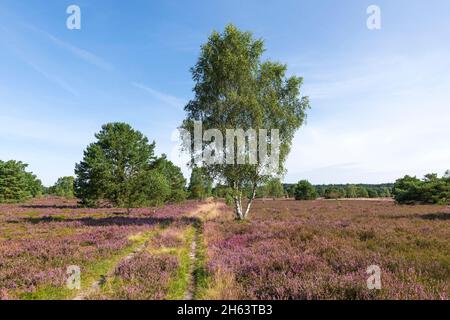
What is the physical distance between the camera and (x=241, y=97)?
2248cm

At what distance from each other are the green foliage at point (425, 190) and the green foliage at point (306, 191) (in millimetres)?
33060

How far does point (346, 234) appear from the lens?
15312 mm

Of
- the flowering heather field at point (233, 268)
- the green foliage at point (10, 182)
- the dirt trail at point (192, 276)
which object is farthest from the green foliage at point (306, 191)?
the dirt trail at point (192, 276)

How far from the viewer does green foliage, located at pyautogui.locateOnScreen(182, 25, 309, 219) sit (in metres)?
22.9

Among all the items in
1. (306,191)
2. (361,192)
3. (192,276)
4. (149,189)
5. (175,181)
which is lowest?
(192,276)

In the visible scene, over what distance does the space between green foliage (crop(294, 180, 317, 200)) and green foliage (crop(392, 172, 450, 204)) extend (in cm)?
3306

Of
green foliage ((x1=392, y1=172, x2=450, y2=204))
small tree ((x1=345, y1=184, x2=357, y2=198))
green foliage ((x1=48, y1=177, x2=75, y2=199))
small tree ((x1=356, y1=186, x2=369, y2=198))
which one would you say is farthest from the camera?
green foliage ((x1=48, y1=177, x2=75, y2=199))

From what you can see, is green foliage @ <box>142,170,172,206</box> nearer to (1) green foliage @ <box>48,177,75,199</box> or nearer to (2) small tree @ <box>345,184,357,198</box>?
(2) small tree @ <box>345,184,357,198</box>

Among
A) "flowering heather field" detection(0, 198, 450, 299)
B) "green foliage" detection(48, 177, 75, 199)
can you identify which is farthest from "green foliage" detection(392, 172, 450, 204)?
"green foliage" detection(48, 177, 75, 199)

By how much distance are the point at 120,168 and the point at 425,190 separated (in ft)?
140

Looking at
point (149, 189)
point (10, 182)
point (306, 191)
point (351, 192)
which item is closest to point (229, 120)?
point (149, 189)

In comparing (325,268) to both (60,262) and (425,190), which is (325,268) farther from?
(425,190)

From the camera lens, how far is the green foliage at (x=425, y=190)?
3891 centimetres
